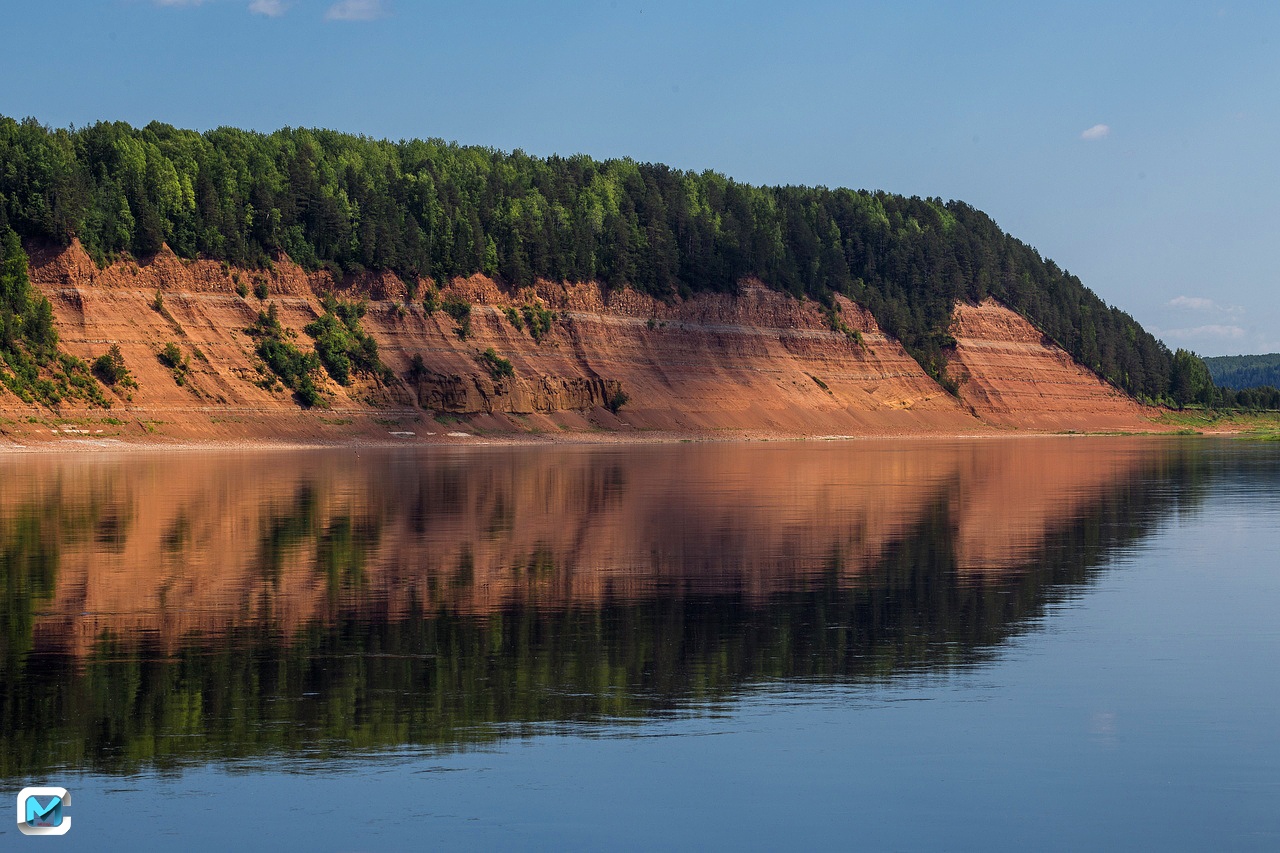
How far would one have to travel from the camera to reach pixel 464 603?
1936 centimetres

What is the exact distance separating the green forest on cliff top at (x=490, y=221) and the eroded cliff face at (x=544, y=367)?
8.84ft

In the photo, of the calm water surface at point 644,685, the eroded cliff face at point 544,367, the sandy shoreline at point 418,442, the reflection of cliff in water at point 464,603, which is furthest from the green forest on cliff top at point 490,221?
the calm water surface at point 644,685

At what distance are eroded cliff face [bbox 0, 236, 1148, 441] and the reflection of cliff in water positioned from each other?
63541 mm

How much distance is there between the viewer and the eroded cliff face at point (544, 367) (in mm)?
103188

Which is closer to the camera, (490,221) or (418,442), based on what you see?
(418,442)

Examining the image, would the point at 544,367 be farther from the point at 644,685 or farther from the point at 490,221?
the point at 644,685

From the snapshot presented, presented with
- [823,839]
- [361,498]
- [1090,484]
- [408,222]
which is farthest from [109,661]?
[408,222]

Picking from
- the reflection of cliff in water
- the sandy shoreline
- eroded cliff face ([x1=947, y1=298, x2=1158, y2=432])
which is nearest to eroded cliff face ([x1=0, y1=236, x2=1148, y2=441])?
eroded cliff face ([x1=947, y1=298, x2=1158, y2=432])

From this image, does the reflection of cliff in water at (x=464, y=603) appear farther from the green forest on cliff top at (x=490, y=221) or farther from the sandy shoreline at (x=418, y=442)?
the green forest on cliff top at (x=490, y=221)

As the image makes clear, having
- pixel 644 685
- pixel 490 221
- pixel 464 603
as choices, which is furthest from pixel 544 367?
pixel 644 685

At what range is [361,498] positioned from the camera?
4088 cm

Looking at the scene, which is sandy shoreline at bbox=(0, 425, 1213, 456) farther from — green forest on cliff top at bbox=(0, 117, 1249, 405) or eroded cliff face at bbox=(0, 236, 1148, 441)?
green forest on cliff top at bbox=(0, 117, 1249, 405)

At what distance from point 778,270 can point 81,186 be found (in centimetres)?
8449

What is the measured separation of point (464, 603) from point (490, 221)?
127 metres
